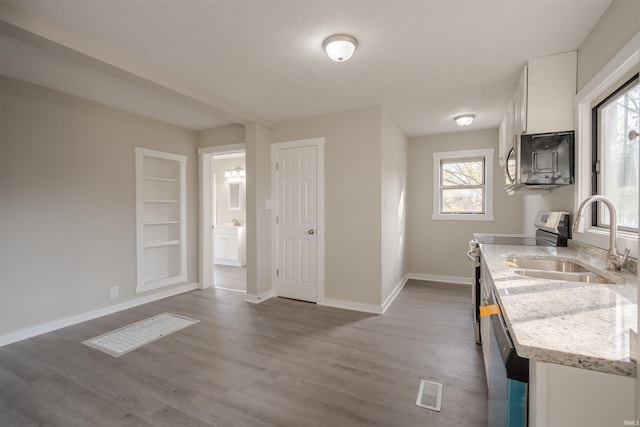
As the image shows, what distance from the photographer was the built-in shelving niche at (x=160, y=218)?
3.86m

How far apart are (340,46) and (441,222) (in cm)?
372

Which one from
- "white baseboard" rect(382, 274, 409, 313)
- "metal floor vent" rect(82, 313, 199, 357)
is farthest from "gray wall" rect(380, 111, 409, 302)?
"metal floor vent" rect(82, 313, 199, 357)

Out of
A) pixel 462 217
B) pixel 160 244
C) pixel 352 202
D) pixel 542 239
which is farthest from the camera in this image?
pixel 462 217

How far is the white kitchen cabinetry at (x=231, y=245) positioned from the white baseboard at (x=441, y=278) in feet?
11.7

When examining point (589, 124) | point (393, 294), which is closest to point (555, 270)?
point (589, 124)

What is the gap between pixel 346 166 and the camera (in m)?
3.63

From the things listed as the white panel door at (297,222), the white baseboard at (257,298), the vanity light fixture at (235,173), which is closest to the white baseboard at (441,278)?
the white panel door at (297,222)

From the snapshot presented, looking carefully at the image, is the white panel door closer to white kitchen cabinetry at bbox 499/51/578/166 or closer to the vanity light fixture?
white kitchen cabinetry at bbox 499/51/578/166

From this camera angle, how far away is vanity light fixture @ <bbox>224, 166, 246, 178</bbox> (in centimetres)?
670

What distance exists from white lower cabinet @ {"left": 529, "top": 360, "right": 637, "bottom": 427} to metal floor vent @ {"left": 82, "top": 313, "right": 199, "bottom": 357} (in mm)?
3002

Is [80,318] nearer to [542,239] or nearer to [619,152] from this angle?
[542,239]

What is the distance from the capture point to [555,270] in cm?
203

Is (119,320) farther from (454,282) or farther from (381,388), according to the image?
(454,282)

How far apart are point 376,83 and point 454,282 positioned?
358 centimetres
